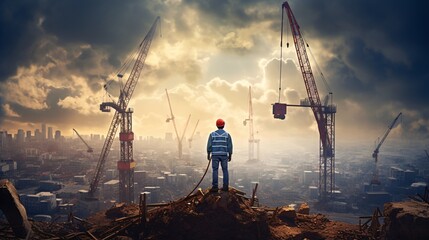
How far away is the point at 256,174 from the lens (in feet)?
404

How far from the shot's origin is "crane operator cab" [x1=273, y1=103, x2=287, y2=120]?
58469 millimetres

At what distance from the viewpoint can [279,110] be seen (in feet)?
194

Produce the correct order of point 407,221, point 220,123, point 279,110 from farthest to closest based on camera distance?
point 279,110 < point 220,123 < point 407,221

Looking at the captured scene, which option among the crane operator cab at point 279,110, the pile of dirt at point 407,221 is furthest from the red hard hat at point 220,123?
the crane operator cab at point 279,110

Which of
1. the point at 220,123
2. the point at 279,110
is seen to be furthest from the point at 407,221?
the point at 279,110

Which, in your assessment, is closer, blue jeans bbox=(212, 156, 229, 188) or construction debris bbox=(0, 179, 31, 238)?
construction debris bbox=(0, 179, 31, 238)

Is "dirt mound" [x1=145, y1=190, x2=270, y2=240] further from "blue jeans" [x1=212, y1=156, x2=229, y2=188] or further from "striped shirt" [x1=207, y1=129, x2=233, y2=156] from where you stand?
"striped shirt" [x1=207, y1=129, x2=233, y2=156]

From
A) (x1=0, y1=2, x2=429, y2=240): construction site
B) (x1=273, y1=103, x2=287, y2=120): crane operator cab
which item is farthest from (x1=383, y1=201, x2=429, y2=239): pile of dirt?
(x1=273, y1=103, x2=287, y2=120): crane operator cab

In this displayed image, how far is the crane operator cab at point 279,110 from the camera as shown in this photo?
58.5 meters

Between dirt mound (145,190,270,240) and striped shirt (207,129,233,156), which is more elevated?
striped shirt (207,129,233,156)

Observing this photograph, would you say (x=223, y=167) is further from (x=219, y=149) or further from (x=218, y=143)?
(x=218, y=143)

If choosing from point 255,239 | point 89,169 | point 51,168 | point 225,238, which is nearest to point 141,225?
point 225,238

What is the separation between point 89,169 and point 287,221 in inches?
5083

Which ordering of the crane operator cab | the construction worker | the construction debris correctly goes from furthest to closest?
the crane operator cab
the construction worker
the construction debris
